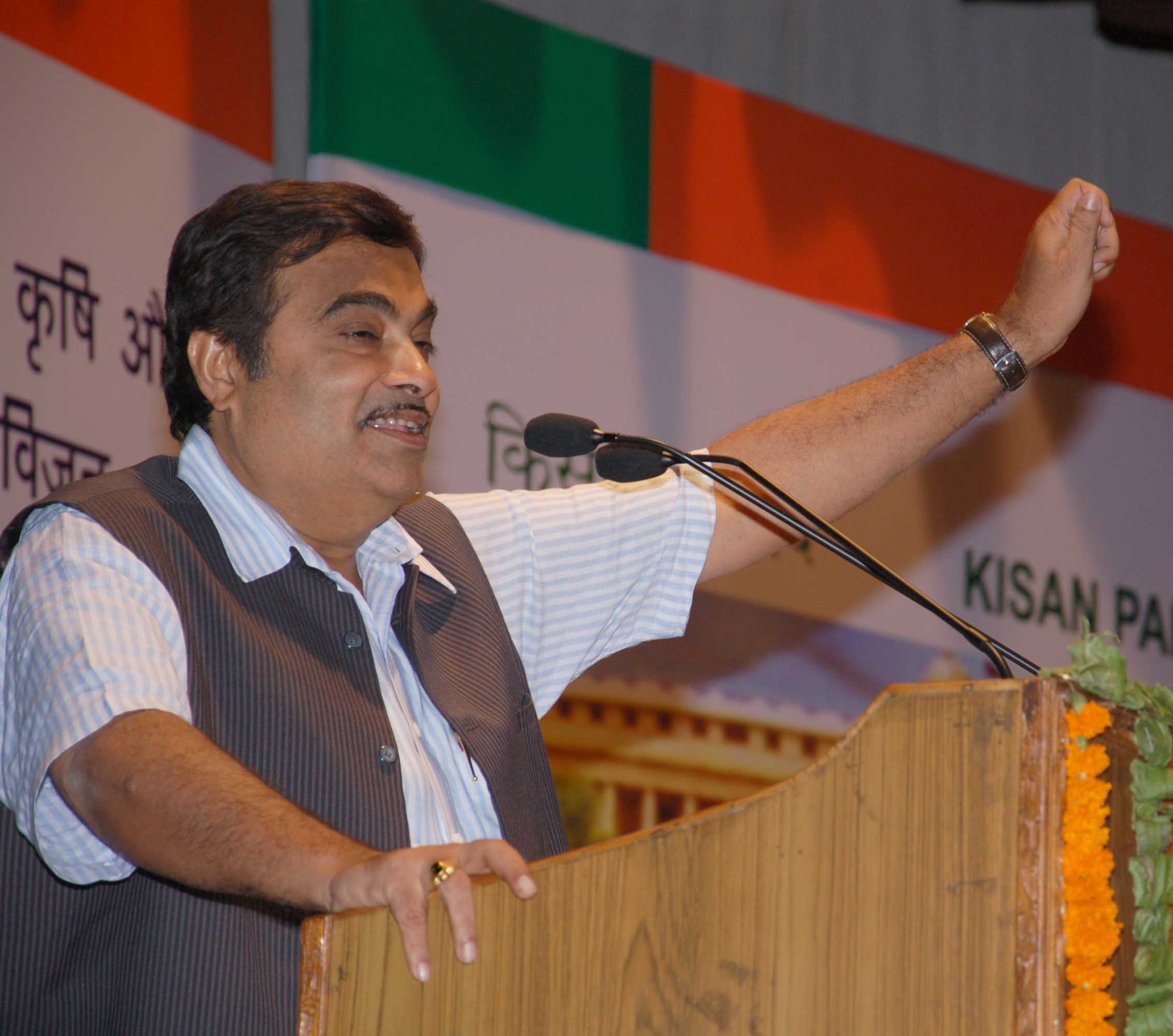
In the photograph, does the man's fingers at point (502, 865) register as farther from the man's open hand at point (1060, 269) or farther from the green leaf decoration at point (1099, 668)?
the man's open hand at point (1060, 269)

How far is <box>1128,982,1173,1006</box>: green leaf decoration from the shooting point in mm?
1079

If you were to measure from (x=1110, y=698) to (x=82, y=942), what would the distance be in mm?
1007

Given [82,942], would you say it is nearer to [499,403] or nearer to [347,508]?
[347,508]

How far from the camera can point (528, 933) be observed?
3.62 feet

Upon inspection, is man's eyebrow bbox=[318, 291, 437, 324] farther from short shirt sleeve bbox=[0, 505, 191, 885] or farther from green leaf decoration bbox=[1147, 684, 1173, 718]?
green leaf decoration bbox=[1147, 684, 1173, 718]

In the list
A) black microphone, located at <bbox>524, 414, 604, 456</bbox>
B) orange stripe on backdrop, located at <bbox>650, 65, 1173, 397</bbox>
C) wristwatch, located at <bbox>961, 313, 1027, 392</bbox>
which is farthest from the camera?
orange stripe on backdrop, located at <bbox>650, 65, 1173, 397</bbox>

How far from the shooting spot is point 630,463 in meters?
1.59

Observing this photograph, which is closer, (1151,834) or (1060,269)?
(1151,834)

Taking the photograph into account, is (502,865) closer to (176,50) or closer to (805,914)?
(805,914)

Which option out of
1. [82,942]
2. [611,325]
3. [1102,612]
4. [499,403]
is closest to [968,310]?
[1102,612]

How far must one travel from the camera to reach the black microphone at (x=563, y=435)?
1609 mm

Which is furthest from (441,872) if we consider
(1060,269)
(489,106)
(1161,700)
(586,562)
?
(489,106)

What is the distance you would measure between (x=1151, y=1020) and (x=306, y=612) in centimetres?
94

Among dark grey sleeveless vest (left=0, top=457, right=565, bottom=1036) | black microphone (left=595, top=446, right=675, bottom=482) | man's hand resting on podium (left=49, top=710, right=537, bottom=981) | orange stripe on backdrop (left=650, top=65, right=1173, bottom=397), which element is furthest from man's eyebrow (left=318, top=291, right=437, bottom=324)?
orange stripe on backdrop (left=650, top=65, right=1173, bottom=397)
